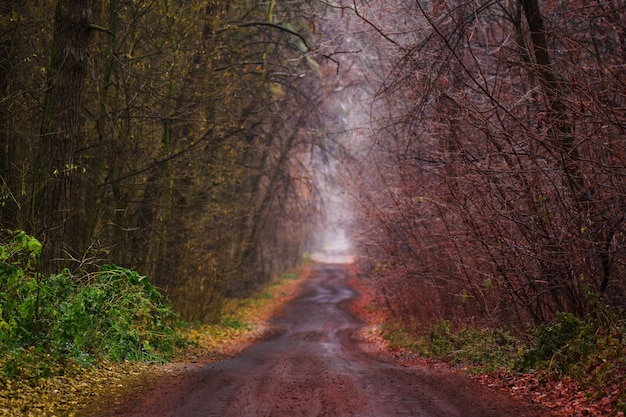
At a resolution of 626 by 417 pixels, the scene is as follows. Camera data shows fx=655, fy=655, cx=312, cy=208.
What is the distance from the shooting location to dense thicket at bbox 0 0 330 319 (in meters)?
10.2

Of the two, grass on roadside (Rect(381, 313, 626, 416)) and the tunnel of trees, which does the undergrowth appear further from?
the tunnel of trees

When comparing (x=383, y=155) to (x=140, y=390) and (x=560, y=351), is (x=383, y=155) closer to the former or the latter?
(x=560, y=351)

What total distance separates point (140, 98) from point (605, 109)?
9.60 m

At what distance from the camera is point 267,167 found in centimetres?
2755

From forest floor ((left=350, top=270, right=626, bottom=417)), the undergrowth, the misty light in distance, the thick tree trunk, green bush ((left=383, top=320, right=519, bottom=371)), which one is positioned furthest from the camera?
the misty light in distance

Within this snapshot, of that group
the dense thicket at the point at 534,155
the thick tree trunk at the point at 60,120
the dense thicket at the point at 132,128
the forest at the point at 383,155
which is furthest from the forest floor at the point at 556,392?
the thick tree trunk at the point at 60,120

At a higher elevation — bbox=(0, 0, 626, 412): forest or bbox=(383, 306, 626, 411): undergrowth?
bbox=(0, 0, 626, 412): forest

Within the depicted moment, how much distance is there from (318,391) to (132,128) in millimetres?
8070

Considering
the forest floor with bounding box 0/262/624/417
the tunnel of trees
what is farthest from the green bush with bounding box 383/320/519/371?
the tunnel of trees

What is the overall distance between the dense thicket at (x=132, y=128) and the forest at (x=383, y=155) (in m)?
0.05

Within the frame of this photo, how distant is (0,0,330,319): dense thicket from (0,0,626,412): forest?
0.05 metres

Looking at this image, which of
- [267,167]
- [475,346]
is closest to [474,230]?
[475,346]

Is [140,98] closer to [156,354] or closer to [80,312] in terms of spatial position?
[156,354]

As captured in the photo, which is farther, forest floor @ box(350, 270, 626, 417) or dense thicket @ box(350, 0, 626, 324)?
dense thicket @ box(350, 0, 626, 324)
